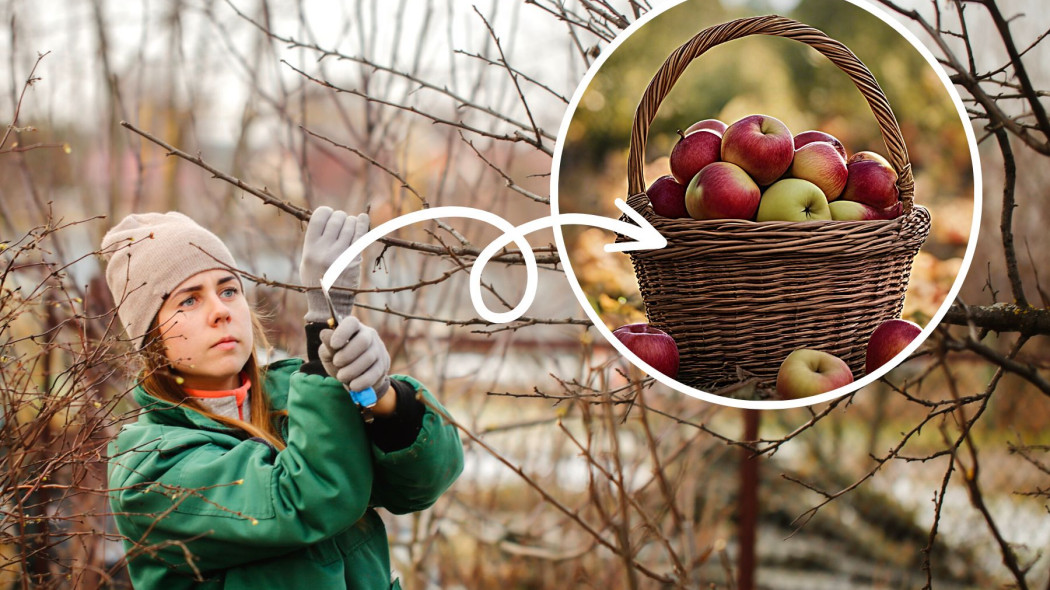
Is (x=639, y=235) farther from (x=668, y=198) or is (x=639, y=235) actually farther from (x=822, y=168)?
(x=822, y=168)

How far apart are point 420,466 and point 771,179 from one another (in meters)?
0.87

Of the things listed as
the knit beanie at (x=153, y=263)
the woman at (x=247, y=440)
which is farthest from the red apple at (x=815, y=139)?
the knit beanie at (x=153, y=263)

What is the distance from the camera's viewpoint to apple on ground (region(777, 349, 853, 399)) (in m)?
1.29

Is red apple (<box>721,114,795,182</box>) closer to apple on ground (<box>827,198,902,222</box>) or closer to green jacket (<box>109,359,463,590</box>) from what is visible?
apple on ground (<box>827,198,902,222</box>)

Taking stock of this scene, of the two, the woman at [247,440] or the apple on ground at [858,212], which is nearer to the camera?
the apple on ground at [858,212]

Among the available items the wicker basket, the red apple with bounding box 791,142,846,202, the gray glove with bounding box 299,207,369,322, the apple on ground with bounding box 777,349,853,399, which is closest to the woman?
the gray glove with bounding box 299,207,369,322

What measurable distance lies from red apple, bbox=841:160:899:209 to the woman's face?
1207mm

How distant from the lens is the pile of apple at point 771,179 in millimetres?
1241

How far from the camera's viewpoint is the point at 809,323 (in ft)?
4.19

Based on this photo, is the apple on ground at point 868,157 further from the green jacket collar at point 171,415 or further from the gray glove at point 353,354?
the green jacket collar at point 171,415

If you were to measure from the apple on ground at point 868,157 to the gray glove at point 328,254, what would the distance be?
0.84 m

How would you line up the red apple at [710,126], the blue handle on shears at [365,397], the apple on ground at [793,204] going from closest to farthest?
the apple on ground at [793,204] → the red apple at [710,126] → the blue handle on shears at [365,397]

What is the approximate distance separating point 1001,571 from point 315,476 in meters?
4.83

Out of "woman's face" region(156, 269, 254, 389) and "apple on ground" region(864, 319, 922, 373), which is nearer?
"apple on ground" region(864, 319, 922, 373)
